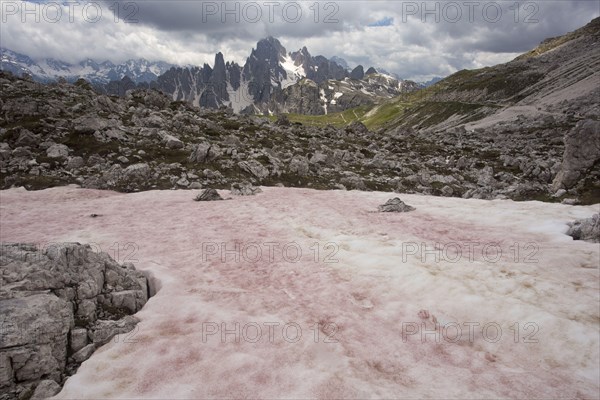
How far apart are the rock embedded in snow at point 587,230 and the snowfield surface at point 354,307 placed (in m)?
0.55

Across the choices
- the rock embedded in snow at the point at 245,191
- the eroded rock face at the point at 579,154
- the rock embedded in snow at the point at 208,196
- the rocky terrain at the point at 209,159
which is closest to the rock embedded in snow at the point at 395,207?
the rocky terrain at the point at 209,159

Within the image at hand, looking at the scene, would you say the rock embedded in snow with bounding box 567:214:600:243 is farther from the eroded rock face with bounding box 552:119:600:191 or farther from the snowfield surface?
the eroded rock face with bounding box 552:119:600:191

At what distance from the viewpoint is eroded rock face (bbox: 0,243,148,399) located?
29.3 ft

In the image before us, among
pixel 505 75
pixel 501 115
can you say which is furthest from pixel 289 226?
pixel 505 75

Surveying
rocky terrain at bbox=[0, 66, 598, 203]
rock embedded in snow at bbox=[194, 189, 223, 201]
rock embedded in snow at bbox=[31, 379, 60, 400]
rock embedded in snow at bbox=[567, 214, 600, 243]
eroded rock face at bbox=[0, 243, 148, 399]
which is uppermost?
rocky terrain at bbox=[0, 66, 598, 203]

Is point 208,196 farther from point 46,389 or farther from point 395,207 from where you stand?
point 46,389

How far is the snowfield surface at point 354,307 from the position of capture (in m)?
9.12

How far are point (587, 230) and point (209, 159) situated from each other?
35290 mm

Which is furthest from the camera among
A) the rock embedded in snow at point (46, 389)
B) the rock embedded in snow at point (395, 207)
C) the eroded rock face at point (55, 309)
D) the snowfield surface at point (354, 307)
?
the rock embedded in snow at point (395, 207)

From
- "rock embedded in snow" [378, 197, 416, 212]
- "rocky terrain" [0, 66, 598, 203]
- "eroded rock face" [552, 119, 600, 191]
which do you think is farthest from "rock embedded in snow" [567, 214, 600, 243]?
"eroded rock face" [552, 119, 600, 191]

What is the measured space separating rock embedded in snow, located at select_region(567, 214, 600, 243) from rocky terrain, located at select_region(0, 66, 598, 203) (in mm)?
12687

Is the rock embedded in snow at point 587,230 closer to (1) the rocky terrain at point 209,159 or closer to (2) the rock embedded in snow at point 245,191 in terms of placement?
(1) the rocky terrain at point 209,159

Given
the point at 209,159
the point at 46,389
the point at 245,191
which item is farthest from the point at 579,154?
the point at 46,389

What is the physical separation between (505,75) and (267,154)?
200 m
